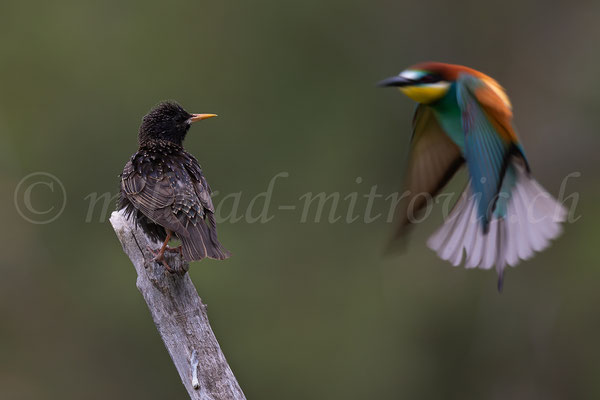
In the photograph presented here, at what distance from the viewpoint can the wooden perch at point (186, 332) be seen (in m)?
5.34

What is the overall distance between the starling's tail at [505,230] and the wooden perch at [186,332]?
196cm

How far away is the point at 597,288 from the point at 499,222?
741 centimetres

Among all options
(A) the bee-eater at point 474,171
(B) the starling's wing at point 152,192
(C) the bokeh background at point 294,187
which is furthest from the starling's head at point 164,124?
(C) the bokeh background at point 294,187

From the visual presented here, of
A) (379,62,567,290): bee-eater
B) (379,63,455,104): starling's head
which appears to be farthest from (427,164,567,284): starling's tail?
(379,63,455,104): starling's head

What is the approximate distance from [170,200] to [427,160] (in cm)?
181

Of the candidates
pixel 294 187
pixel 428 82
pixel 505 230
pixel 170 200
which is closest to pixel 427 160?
pixel 428 82

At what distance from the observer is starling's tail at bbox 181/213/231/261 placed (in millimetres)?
5828

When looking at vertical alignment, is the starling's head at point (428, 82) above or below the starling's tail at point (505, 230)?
above

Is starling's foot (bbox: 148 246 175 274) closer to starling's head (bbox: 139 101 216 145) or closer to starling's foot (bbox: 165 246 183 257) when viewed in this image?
starling's foot (bbox: 165 246 183 257)

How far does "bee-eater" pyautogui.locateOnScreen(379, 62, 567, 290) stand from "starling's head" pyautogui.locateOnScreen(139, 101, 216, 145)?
5.82ft

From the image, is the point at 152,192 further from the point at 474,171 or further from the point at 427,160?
the point at 474,171

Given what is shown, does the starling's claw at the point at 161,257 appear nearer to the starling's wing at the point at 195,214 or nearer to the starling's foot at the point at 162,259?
the starling's foot at the point at 162,259

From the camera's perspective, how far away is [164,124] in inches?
295

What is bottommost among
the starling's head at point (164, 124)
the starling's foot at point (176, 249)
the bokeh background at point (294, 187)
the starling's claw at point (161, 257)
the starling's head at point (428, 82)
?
the bokeh background at point (294, 187)
